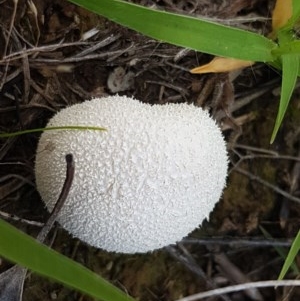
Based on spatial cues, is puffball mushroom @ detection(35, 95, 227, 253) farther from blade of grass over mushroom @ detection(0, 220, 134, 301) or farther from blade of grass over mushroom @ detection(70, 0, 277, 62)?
blade of grass over mushroom @ detection(0, 220, 134, 301)

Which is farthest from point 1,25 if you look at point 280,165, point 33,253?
→ point 280,165

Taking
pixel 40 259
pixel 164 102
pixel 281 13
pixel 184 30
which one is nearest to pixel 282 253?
pixel 164 102

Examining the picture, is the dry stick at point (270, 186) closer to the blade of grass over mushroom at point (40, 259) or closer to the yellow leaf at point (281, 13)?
the yellow leaf at point (281, 13)

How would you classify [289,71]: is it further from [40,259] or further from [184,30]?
[40,259]

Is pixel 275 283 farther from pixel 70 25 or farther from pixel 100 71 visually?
pixel 70 25

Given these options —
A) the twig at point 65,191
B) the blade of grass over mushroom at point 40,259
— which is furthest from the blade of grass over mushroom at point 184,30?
the blade of grass over mushroom at point 40,259
